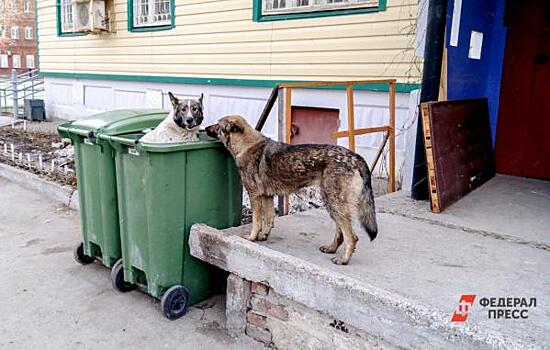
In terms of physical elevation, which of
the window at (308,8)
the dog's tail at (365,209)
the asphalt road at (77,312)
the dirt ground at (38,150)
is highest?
the window at (308,8)

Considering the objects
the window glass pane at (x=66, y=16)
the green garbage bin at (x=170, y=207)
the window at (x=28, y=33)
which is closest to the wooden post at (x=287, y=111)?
the green garbage bin at (x=170, y=207)

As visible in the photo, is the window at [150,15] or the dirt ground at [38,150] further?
the window at [150,15]

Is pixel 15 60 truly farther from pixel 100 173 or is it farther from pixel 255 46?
pixel 100 173

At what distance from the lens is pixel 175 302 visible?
3340 millimetres

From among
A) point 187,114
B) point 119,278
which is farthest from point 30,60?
point 187,114

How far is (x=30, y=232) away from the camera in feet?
17.0

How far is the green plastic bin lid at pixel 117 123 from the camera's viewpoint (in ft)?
11.8

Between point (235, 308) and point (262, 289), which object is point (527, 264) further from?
point (235, 308)

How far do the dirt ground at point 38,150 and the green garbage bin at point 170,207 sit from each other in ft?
11.1

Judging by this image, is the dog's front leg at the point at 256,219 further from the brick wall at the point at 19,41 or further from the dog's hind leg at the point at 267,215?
the brick wall at the point at 19,41

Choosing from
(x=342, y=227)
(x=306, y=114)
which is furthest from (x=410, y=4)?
(x=342, y=227)

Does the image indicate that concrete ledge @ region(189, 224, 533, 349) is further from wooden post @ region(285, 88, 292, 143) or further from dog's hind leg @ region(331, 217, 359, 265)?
wooden post @ region(285, 88, 292, 143)

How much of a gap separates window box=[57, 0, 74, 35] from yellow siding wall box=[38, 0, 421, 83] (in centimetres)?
73

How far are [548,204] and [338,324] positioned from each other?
2.77 m
